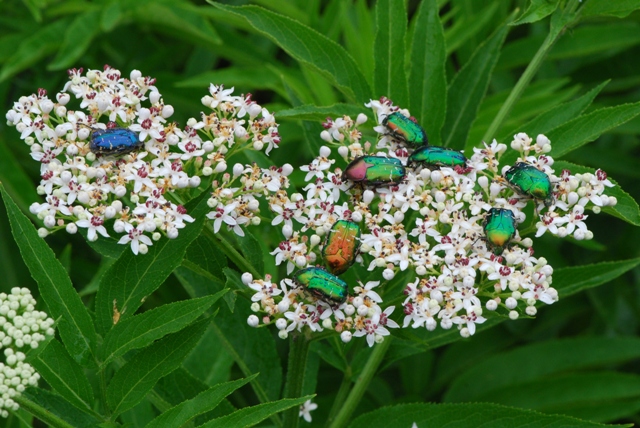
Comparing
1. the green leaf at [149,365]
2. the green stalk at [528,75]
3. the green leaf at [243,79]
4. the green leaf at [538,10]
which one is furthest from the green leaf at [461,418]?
the green leaf at [243,79]

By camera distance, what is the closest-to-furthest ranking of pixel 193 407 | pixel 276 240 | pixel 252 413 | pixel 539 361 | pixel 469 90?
pixel 252 413, pixel 193 407, pixel 469 90, pixel 276 240, pixel 539 361

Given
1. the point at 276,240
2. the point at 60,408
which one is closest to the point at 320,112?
the point at 276,240

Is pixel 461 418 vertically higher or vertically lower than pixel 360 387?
higher

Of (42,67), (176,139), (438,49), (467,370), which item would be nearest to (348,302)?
(176,139)

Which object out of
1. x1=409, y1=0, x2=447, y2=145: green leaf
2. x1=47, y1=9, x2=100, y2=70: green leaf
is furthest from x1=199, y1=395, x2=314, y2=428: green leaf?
x1=47, y1=9, x2=100, y2=70: green leaf

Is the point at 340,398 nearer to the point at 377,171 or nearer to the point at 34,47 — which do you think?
the point at 377,171
